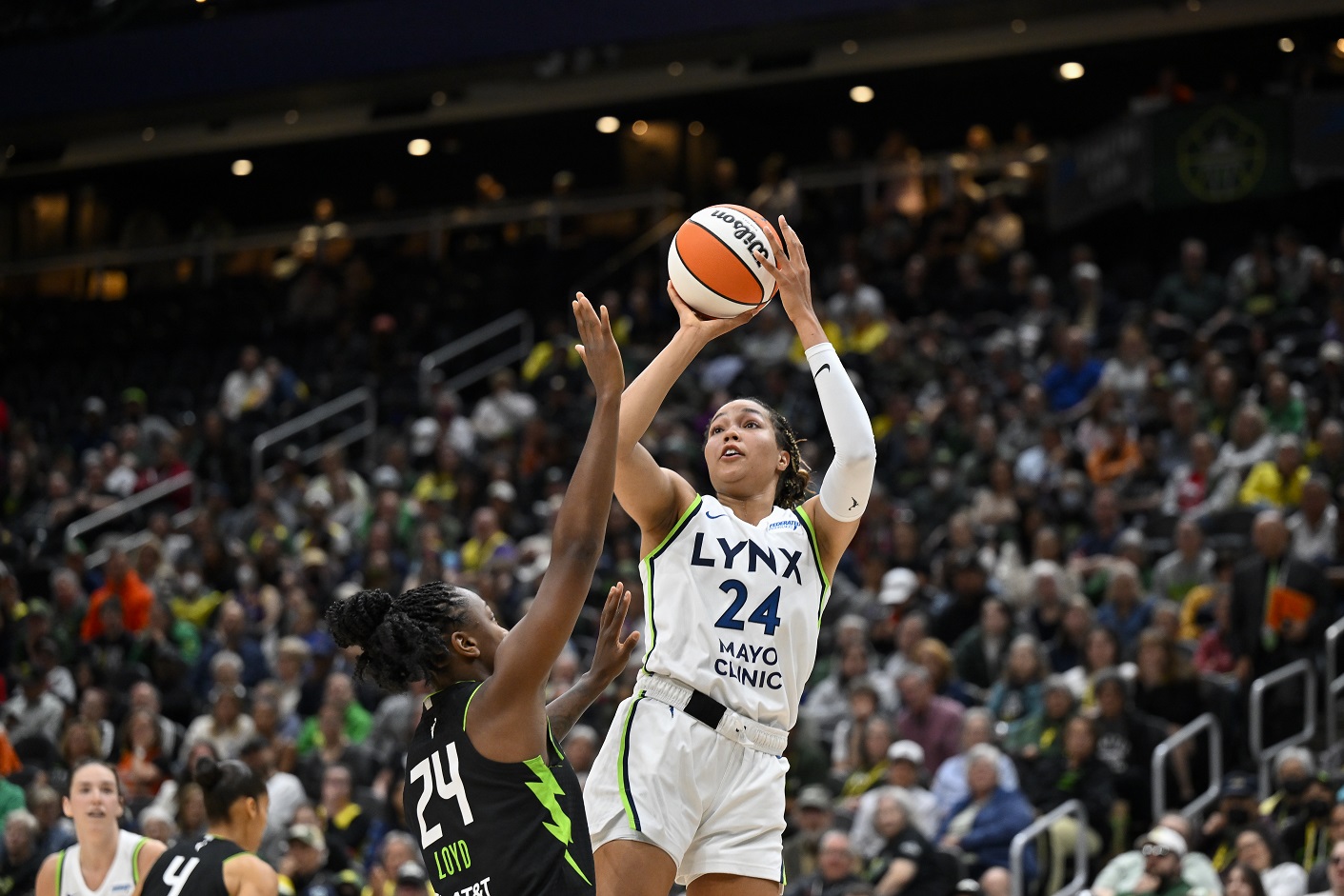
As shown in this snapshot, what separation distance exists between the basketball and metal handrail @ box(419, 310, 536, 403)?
1372cm

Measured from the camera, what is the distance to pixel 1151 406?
1377 cm

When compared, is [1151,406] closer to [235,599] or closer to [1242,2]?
[1242,2]

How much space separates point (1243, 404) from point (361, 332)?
35.3ft

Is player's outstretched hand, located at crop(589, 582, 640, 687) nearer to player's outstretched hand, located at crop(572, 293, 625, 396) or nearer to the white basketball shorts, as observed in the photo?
the white basketball shorts

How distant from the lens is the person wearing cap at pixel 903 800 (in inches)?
396

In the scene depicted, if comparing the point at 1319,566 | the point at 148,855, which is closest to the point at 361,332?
the point at 1319,566

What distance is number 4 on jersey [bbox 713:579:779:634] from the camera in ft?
16.2

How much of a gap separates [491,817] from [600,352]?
109 cm

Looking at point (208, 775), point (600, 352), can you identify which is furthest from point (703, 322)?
point (208, 775)

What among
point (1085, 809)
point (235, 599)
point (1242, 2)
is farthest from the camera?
point (1242, 2)

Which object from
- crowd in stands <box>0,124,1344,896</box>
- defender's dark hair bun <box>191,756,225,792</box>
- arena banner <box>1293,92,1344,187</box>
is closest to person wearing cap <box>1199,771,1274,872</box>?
crowd in stands <box>0,124,1344,896</box>

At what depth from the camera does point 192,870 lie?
5434 millimetres

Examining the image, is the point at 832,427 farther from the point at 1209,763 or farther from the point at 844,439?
the point at 1209,763

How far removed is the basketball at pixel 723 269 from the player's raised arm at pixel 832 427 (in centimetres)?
9
